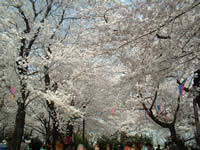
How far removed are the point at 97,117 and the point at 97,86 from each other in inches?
103

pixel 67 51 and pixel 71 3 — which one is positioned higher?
pixel 71 3

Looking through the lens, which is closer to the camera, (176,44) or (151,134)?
(176,44)

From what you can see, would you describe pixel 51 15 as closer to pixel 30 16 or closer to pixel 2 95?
pixel 30 16

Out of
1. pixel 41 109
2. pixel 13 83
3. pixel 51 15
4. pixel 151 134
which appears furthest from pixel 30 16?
pixel 151 134

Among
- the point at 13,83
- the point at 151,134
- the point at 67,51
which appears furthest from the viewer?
the point at 151,134

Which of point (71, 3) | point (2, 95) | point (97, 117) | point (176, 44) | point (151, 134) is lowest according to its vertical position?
point (151, 134)

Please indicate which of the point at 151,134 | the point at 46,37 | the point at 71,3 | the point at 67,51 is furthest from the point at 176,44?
the point at 151,134

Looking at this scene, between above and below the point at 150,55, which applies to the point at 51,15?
above

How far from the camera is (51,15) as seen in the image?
11078 mm

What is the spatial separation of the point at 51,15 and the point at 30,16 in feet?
4.33

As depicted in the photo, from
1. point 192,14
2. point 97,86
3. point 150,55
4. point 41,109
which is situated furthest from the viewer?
point 97,86

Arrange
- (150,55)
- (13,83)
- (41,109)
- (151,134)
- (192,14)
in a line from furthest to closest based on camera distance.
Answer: (151,134)
(41,109)
(13,83)
(150,55)
(192,14)

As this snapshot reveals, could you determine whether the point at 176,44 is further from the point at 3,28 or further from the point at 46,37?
the point at 3,28

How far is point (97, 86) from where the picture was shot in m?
14.0
